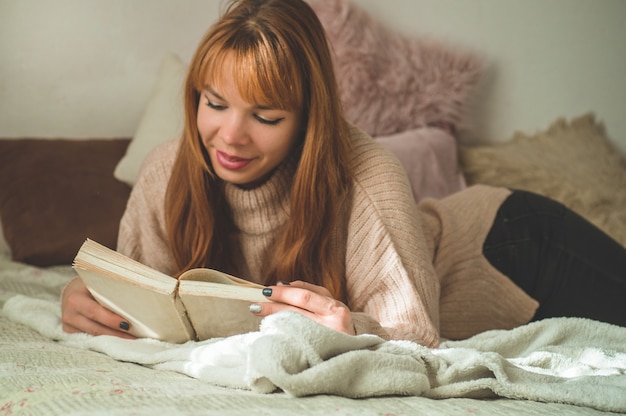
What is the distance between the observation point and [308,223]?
56.1 inches

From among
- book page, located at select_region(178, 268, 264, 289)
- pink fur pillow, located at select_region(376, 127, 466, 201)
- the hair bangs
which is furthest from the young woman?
pink fur pillow, located at select_region(376, 127, 466, 201)

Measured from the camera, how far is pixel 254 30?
4.45ft

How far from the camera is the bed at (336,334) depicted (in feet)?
3.23

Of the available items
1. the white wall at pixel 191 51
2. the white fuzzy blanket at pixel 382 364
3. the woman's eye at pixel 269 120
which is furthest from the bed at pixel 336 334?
the woman's eye at pixel 269 120

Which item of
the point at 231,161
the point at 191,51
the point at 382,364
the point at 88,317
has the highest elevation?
the point at 191,51

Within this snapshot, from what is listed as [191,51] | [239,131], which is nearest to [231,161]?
[239,131]

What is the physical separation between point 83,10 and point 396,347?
1442 mm

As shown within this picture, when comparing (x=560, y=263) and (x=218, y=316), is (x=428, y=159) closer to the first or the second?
(x=560, y=263)

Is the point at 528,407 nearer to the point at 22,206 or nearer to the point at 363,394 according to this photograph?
the point at 363,394

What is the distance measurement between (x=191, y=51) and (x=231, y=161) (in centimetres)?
101

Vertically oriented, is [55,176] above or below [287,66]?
below

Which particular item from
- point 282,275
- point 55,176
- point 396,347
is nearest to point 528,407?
point 396,347

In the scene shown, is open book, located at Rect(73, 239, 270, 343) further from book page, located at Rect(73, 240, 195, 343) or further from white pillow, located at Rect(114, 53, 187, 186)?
white pillow, located at Rect(114, 53, 187, 186)

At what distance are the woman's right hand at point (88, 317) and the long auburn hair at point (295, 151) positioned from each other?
0.62 ft
